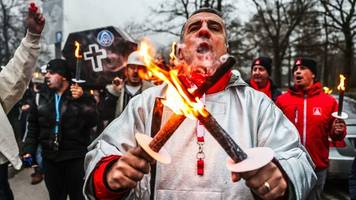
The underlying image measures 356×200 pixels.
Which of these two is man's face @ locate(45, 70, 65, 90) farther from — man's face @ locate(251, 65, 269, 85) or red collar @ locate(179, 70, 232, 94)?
red collar @ locate(179, 70, 232, 94)

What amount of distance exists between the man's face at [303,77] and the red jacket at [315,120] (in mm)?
79

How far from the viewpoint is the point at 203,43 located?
2.01 m

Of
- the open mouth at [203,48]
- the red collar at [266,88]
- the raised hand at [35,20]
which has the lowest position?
the red collar at [266,88]

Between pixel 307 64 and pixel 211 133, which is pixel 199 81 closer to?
pixel 211 133

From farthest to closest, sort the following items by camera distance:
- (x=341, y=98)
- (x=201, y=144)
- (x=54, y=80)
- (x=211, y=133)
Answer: (x=54, y=80)
(x=341, y=98)
(x=201, y=144)
(x=211, y=133)

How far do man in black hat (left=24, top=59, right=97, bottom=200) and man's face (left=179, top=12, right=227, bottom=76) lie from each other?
2.91 m

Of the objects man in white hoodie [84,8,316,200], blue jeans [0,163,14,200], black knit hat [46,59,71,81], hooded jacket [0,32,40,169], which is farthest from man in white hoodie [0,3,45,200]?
man in white hoodie [84,8,316,200]

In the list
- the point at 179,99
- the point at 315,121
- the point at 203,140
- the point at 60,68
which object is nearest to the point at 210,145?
the point at 203,140

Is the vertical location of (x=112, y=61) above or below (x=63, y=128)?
above

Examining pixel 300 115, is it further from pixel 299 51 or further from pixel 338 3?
pixel 299 51

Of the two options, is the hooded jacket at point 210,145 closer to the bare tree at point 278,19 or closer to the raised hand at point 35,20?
the raised hand at point 35,20

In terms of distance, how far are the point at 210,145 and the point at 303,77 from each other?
3316 millimetres

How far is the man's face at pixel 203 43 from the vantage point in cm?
195

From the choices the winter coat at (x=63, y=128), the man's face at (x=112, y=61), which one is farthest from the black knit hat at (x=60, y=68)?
the man's face at (x=112, y=61)
